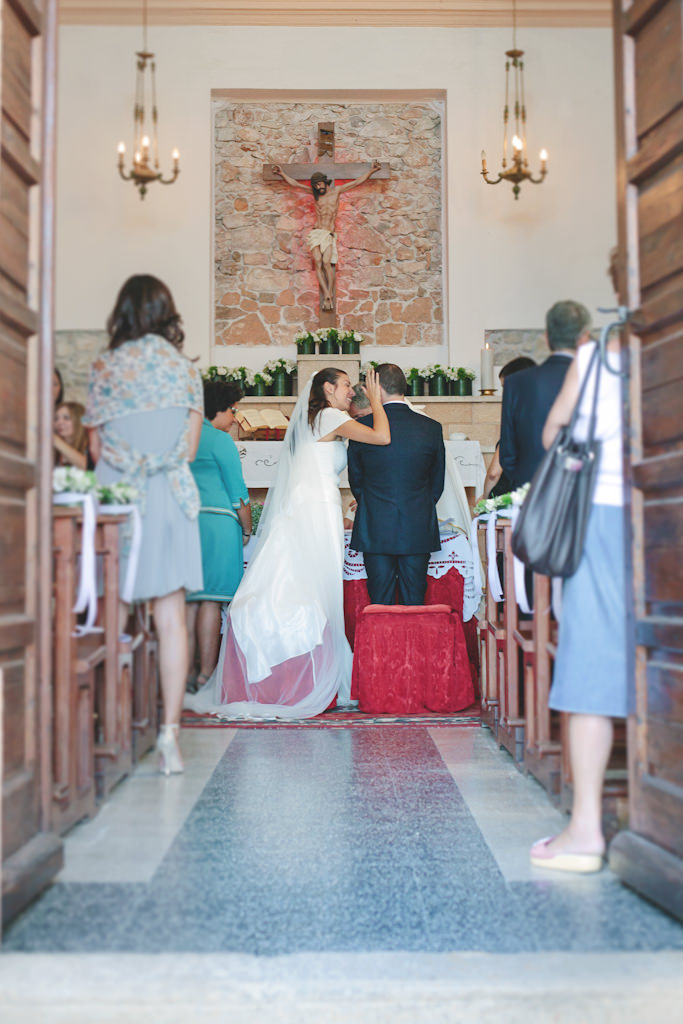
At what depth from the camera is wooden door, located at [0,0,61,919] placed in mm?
2041

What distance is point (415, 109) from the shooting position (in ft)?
32.1

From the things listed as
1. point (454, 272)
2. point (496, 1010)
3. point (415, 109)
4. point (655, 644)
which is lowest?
point (496, 1010)

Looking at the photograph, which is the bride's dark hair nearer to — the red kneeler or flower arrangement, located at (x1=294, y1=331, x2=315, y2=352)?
the red kneeler

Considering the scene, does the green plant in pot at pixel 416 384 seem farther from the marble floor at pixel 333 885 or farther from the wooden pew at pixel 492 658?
the marble floor at pixel 333 885

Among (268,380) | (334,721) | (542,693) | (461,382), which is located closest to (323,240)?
(268,380)

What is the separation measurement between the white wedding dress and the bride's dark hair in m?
0.04

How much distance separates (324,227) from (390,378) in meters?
4.85

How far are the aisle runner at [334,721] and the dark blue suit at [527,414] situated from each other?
1198 millimetres

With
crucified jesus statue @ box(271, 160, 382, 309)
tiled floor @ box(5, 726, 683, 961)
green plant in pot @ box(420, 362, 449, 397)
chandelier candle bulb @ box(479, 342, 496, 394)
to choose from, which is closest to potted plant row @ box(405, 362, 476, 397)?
green plant in pot @ box(420, 362, 449, 397)

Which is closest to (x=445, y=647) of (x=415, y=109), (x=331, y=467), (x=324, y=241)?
→ (x=331, y=467)

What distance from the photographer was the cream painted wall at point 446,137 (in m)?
9.11

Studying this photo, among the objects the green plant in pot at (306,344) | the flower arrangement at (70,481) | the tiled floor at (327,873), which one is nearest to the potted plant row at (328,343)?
the green plant in pot at (306,344)

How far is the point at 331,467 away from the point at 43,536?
287cm

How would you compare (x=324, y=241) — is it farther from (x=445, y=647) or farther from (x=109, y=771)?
(x=109, y=771)
